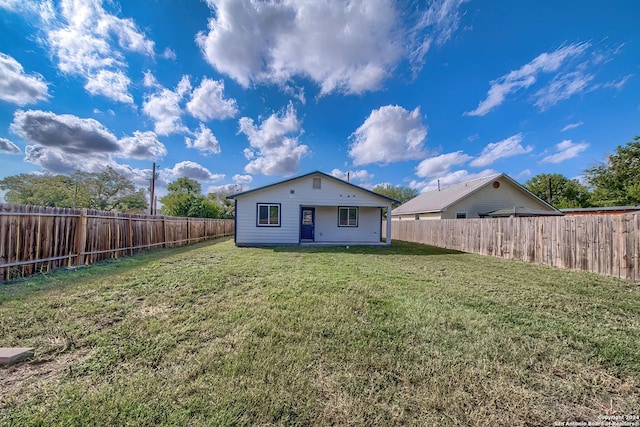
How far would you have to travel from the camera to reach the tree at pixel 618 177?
2425 cm

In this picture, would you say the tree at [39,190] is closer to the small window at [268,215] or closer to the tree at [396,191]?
the small window at [268,215]

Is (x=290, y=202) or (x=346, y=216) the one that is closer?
(x=290, y=202)

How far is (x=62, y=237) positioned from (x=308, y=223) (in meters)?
9.97

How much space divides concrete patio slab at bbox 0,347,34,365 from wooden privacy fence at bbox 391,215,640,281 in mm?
11327

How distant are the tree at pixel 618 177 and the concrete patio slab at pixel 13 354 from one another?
38451mm

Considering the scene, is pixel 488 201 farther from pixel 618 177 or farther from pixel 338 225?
pixel 618 177

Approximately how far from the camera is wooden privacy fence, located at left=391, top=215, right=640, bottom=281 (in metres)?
6.03

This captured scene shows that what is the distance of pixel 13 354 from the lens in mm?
2350

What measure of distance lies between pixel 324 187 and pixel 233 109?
24.4 ft

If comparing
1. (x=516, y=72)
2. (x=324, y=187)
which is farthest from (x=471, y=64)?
(x=324, y=187)

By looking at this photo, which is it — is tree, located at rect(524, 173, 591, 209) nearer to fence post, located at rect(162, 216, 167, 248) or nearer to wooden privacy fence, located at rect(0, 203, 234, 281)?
fence post, located at rect(162, 216, 167, 248)

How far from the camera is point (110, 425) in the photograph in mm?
1630

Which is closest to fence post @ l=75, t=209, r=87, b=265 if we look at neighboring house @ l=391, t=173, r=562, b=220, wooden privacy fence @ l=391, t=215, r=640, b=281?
wooden privacy fence @ l=391, t=215, r=640, b=281

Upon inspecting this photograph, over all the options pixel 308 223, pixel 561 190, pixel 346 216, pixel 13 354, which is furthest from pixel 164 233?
pixel 561 190
